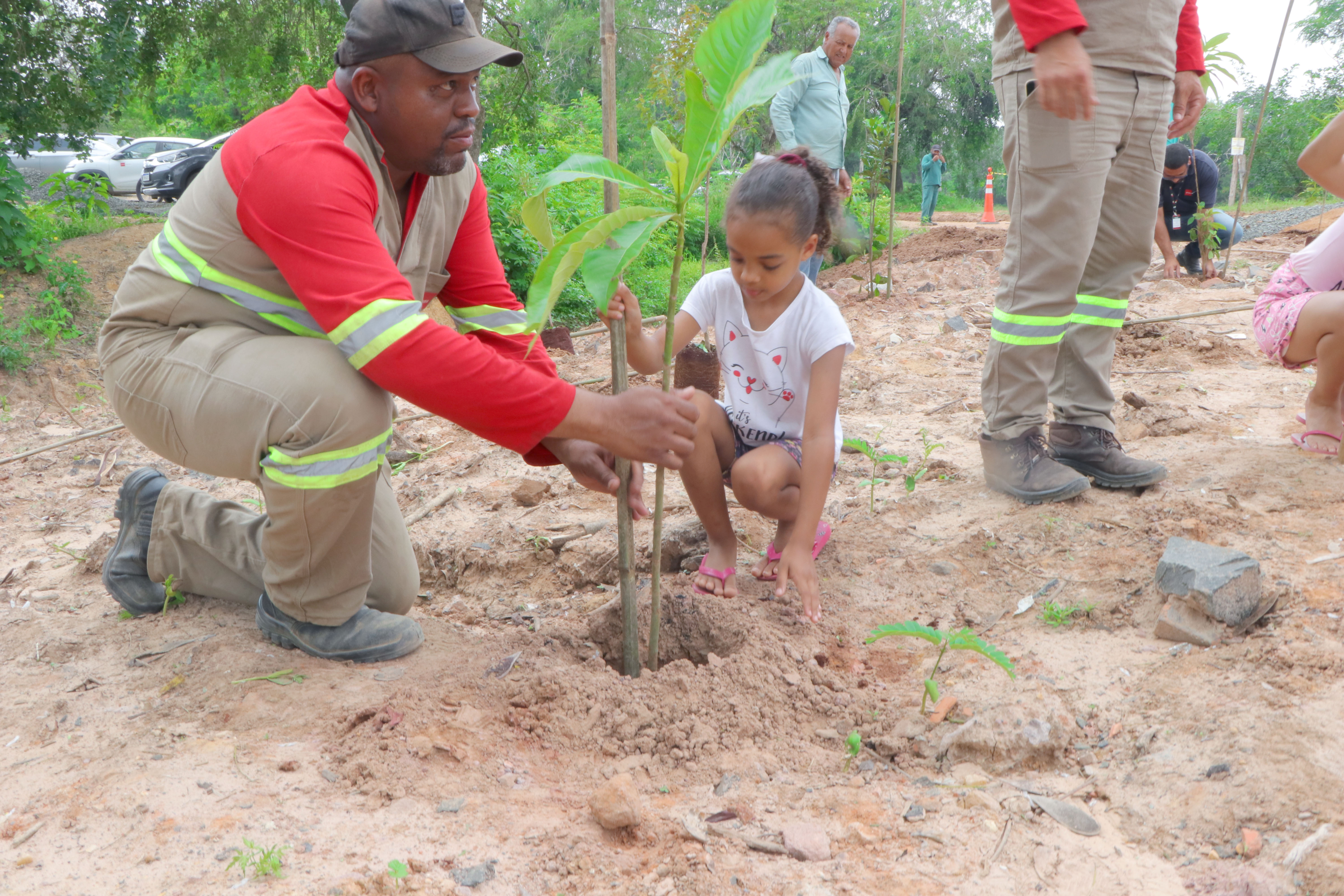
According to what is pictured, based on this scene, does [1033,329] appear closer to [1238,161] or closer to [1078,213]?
[1078,213]

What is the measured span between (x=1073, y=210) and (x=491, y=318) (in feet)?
5.64

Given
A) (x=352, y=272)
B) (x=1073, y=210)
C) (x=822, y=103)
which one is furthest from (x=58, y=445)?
(x=822, y=103)

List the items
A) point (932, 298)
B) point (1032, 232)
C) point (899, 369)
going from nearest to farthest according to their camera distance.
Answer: point (1032, 232) < point (899, 369) < point (932, 298)

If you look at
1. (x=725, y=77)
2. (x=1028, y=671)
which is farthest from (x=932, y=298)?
(x=725, y=77)

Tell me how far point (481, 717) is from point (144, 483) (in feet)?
4.35

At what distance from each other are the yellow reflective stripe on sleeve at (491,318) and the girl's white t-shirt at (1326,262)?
265cm

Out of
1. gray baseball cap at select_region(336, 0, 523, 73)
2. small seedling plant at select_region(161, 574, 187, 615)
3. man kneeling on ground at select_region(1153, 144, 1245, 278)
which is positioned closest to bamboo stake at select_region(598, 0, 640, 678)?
gray baseball cap at select_region(336, 0, 523, 73)

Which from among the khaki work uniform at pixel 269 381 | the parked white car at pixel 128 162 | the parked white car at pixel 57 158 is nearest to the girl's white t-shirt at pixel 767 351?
the khaki work uniform at pixel 269 381

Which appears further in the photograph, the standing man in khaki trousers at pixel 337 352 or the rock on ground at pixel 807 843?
the standing man in khaki trousers at pixel 337 352

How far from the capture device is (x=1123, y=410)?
12.8 ft

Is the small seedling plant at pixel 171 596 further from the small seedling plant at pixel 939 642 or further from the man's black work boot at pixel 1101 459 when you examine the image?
the man's black work boot at pixel 1101 459

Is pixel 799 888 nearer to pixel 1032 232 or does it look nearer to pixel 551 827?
pixel 551 827

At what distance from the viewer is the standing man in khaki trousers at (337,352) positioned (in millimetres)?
1774

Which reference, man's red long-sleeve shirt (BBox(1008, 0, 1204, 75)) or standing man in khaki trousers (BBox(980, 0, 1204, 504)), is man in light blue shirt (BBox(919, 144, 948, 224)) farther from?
man's red long-sleeve shirt (BBox(1008, 0, 1204, 75))
